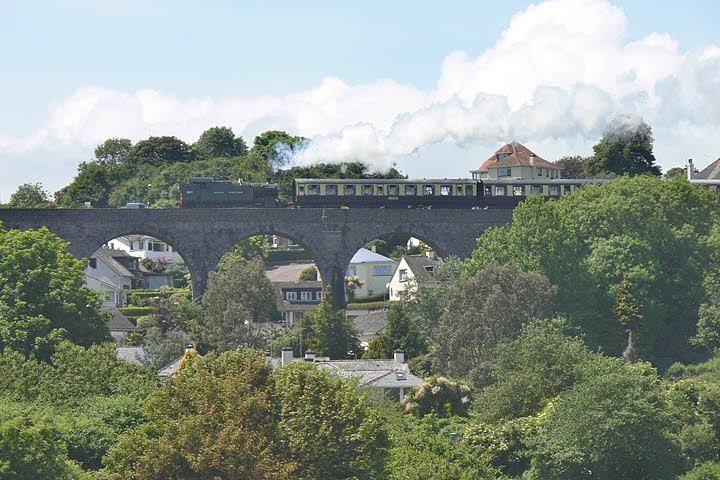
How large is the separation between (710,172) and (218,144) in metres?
59.8

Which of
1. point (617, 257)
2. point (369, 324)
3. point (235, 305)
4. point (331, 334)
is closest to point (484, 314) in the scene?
point (617, 257)

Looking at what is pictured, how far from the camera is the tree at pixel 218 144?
14225 centimetres

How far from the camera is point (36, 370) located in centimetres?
5031

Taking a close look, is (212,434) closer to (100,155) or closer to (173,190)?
(173,190)

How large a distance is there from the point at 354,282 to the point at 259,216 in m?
27.7

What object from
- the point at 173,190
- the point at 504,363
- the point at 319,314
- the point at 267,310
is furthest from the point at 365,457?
the point at 173,190

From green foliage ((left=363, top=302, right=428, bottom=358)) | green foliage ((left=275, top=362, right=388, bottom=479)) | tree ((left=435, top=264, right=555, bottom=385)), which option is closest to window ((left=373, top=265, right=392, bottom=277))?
green foliage ((left=363, top=302, right=428, bottom=358))

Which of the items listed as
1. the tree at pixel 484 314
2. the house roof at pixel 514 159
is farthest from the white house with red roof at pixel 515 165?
the tree at pixel 484 314

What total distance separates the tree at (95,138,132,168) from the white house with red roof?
161 feet

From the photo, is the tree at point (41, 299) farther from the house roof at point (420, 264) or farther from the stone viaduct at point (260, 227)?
the house roof at point (420, 264)

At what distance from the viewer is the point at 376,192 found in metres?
82.7

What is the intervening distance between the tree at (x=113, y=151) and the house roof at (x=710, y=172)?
69.2 meters

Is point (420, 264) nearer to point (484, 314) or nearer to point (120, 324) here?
point (120, 324)

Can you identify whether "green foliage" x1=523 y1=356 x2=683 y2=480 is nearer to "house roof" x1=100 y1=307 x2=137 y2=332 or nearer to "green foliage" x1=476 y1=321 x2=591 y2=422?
"green foliage" x1=476 y1=321 x2=591 y2=422
